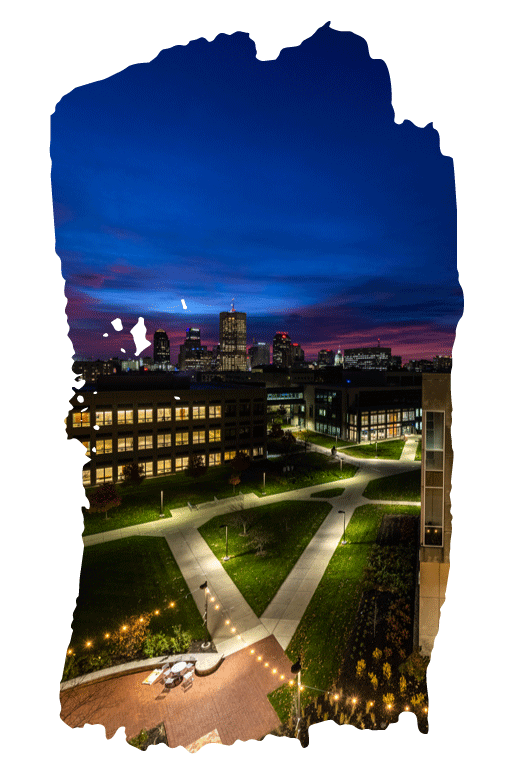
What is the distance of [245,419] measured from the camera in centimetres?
3803

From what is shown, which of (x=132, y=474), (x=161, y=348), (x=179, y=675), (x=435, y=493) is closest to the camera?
(x=435, y=493)

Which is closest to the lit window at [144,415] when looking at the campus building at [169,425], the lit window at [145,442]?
the campus building at [169,425]

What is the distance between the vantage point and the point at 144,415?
31.7 metres

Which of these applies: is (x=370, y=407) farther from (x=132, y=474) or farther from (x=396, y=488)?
(x=132, y=474)

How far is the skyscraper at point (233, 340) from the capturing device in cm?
1187

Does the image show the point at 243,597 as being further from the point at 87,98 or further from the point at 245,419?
the point at 245,419

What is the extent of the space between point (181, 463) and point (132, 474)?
7.16 meters

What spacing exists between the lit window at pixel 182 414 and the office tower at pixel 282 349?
17.0 metres

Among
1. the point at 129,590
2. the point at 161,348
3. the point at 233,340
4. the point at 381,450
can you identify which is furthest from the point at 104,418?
the point at 381,450

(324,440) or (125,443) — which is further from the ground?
(125,443)

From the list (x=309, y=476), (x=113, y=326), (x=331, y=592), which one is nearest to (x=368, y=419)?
(x=309, y=476)

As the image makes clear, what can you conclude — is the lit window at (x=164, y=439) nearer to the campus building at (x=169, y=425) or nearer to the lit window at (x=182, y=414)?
the campus building at (x=169, y=425)

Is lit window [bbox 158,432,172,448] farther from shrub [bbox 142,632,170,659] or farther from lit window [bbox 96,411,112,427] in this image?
shrub [bbox 142,632,170,659]

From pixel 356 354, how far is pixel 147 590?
13.2 meters
